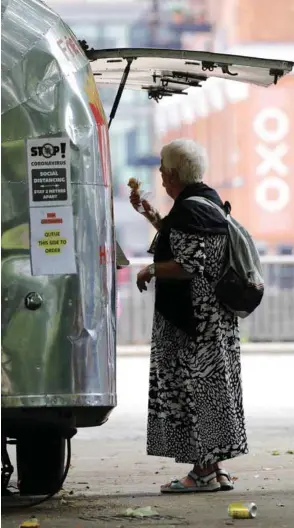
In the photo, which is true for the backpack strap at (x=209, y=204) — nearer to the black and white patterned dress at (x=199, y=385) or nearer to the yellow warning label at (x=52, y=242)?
the black and white patterned dress at (x=199, y=385)

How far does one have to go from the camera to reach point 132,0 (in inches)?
877

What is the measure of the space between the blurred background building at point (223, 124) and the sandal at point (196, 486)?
1242 cm

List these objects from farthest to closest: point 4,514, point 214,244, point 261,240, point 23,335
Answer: point 261,240 → point 214,244 → point 4,514 → point 23,335

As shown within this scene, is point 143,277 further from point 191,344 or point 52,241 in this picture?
point 52,241

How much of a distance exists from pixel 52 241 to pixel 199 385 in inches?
61.5

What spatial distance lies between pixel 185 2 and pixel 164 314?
1480 centimetres

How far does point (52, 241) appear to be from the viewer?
691 cm

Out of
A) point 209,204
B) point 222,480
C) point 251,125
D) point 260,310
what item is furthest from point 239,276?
point 251,125

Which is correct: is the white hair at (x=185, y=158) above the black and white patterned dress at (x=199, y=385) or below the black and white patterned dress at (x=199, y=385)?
above

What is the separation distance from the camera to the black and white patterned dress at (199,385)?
8.01 metres

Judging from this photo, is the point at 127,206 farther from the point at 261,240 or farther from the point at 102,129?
the point at 102,129

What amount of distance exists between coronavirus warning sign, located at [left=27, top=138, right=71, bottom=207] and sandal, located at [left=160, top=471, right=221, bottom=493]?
199 cm

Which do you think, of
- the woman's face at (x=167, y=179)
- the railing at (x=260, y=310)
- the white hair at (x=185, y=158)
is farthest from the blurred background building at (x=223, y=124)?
the white hair at (x=185, y=158)

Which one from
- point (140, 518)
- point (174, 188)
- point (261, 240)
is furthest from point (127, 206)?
point (140, 518)
